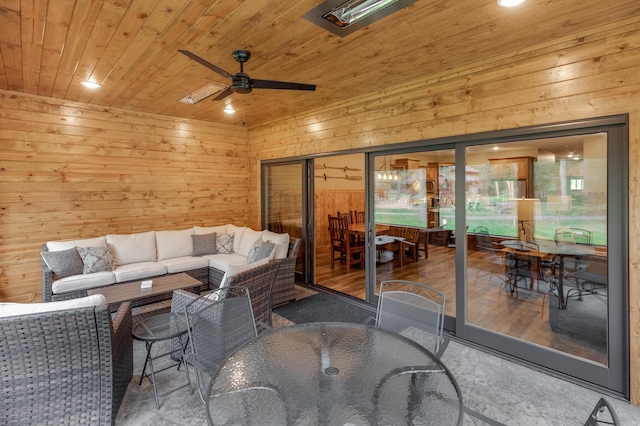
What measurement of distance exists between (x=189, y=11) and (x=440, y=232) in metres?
3.22

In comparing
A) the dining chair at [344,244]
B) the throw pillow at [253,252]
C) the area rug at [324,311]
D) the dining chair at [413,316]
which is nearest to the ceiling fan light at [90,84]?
the throw pillow at [253,252]

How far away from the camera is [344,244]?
233 inches

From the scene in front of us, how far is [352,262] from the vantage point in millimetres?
5953

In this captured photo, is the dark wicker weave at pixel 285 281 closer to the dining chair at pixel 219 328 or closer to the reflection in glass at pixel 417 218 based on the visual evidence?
the reflection in glass at pixel 417 218

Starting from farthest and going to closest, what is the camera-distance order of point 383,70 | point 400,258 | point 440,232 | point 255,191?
point 255,191
point 400,258
point 440,232
point 383,70

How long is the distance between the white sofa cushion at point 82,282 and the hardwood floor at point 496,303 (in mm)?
3830

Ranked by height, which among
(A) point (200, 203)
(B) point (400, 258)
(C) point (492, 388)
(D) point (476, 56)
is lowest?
(C) point (492, 388)

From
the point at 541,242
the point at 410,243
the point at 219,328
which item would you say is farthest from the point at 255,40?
the point at 541,242

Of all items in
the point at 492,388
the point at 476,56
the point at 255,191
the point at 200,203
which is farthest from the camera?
the point at 255,191

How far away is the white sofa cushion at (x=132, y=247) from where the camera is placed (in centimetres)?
462

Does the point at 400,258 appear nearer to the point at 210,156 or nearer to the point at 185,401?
the point at 185,401

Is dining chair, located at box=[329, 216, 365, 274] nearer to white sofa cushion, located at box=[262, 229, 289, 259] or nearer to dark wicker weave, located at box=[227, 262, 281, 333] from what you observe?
white sofa cushion, located at box=[262, 229, 289, 259]

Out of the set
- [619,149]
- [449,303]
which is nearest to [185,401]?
[449,303]

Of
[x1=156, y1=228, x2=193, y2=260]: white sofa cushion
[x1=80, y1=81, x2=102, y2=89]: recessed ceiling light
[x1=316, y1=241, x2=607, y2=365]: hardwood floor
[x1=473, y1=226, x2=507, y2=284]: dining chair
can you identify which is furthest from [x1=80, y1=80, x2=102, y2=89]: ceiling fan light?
[x1=473, y1=226, x2=507, y2=284]: dining chair
